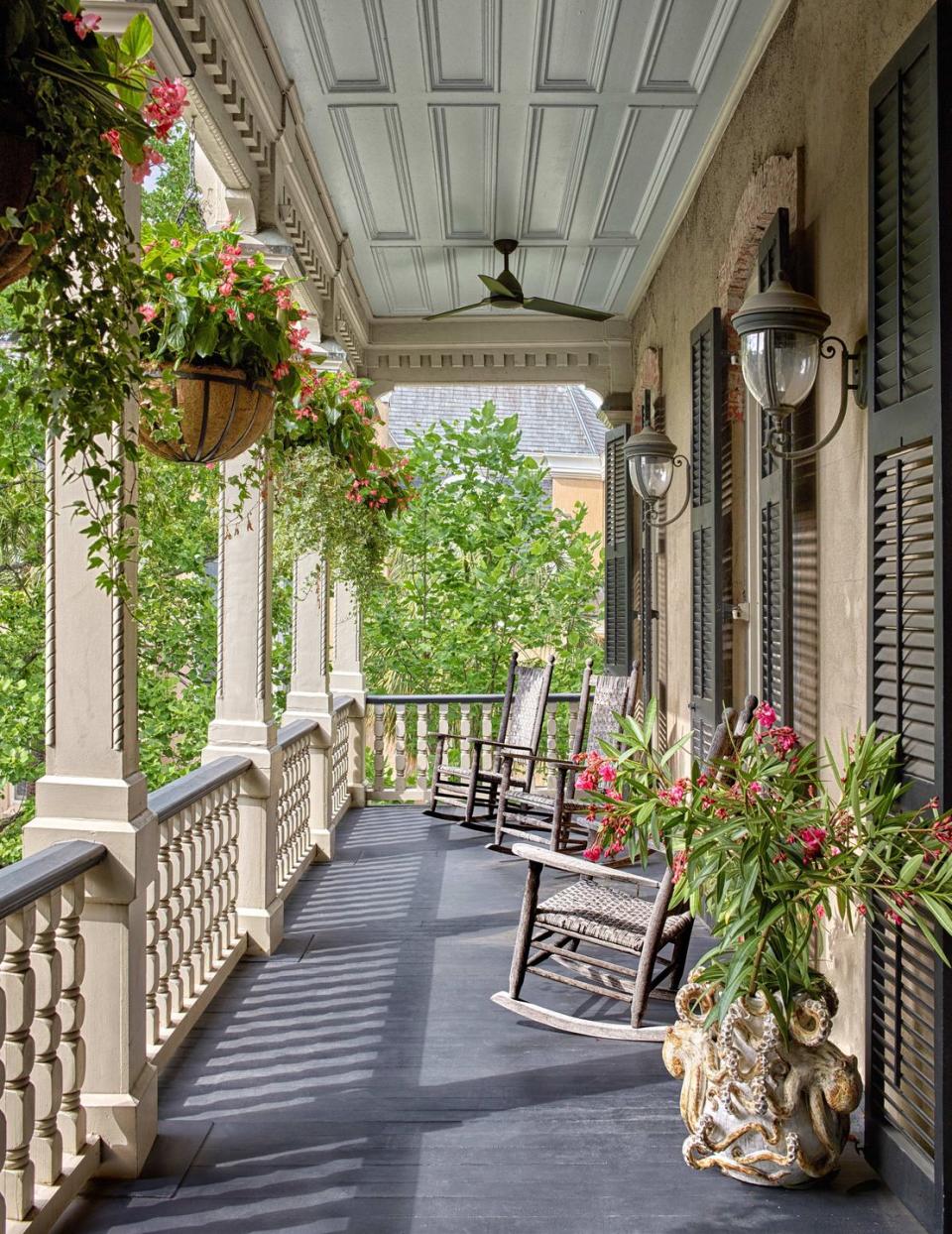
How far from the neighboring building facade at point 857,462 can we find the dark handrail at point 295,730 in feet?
6.22

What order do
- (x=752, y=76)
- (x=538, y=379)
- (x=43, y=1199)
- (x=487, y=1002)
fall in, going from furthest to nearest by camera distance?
(x=538, y=379) < (x=752, y=76) < (x=487, y=1002) < (x=43, y=1199)

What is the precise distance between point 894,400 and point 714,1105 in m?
1.64

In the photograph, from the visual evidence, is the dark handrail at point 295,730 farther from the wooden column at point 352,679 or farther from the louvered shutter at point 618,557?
the louvered shutter at point 618,557

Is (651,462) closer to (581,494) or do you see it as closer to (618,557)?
(618,557)

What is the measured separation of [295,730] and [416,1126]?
2.67 metres

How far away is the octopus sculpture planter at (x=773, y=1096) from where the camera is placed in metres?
2.39

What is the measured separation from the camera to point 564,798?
212 inches

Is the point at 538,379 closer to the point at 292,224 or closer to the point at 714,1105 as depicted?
the point at 292,224

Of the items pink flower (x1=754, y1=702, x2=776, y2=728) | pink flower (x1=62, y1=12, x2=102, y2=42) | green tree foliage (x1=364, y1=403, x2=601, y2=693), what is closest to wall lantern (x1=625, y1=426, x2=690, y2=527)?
pink flower (x1=754, y1=702, x2=776, y2=728)

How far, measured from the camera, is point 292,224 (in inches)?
181

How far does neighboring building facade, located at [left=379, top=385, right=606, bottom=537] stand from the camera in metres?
15.3

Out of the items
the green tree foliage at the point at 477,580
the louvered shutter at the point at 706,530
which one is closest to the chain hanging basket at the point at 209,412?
the louvered shutter at the point at 706,530

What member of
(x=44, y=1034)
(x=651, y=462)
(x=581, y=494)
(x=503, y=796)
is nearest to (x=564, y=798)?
(x=503, y=796)

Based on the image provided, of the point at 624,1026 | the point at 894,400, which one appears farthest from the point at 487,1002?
the point at 894,400
